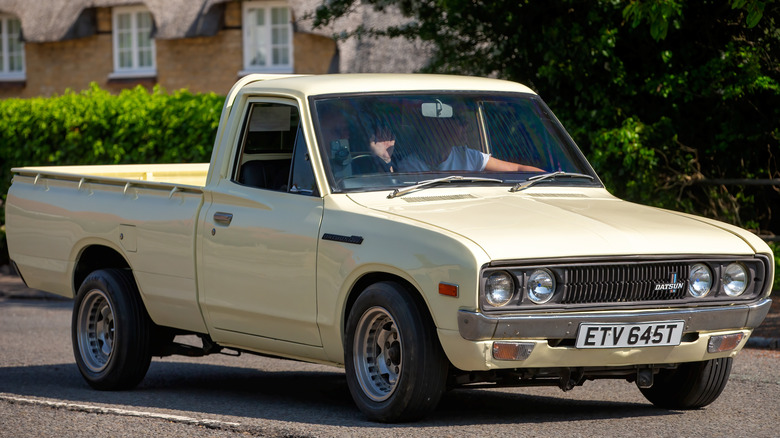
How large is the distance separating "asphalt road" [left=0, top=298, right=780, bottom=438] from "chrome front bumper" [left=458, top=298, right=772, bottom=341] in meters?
0.57

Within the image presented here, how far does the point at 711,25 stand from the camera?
611 inches

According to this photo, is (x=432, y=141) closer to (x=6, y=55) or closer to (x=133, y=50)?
(x=133, y=50)

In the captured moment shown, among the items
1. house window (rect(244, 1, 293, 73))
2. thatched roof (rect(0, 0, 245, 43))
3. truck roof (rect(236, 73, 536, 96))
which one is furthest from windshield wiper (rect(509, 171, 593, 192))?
thatched roof (rect(0, 0, 245, 43))

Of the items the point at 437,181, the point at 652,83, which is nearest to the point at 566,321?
the point at 437,181

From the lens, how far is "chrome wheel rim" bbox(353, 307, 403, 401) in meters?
7.10

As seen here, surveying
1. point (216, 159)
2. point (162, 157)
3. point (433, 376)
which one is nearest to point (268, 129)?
point (216, 159)

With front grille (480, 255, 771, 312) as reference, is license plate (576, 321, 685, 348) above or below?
below

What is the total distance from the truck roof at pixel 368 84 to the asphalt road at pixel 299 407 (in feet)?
6.17

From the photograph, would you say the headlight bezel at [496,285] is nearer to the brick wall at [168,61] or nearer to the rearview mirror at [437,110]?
the rearview mirror at [437,110]

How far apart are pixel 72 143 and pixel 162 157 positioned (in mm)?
1653

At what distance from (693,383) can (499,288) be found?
5.60 ft

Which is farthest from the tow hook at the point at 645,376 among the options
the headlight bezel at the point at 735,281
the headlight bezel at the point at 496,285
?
the headlight bezel at the point at 496,285

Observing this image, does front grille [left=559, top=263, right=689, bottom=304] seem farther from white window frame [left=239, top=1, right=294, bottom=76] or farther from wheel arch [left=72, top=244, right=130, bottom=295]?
white window frame [left=239, top=1, right=294, bottom=76]

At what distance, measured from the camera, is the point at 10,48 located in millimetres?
34031
